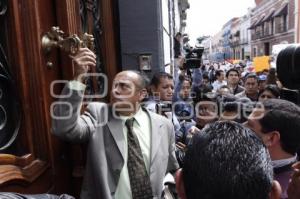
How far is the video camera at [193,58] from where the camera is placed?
562cm

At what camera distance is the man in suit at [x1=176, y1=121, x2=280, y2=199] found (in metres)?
0.90

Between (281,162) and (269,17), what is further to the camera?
(269,17)

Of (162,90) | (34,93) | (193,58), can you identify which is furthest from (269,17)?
(34,93)

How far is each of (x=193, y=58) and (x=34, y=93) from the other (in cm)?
427

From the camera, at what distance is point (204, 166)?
3.05 feet

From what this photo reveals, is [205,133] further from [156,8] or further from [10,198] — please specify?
[156,8]

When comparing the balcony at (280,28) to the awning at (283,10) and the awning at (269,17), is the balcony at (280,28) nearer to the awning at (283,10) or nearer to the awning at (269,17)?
the awning at (283,10)

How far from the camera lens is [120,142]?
1.99 metres

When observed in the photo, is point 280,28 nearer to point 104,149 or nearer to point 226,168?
point 104,149

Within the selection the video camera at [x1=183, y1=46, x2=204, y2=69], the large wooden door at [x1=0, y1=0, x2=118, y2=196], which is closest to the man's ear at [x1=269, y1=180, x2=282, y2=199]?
the large wooden door at [x1=0, y1=0, x2=118, y2=196]

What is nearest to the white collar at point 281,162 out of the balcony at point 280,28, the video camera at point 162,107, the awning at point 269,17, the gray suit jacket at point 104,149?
the gray suit jacket at point 104,149

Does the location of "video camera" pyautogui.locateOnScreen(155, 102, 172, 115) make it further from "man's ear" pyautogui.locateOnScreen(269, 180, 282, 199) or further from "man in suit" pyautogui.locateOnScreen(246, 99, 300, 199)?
"man's ear" pyautogui.locateOnScreen(269, 180, 282, 199)

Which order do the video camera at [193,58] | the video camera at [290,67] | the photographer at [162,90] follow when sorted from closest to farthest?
the video camera at [290,67] → the photographer at [162,90] → the video camera at [193,58]

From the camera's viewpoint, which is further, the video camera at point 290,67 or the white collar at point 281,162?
the video camera at point 290,67
